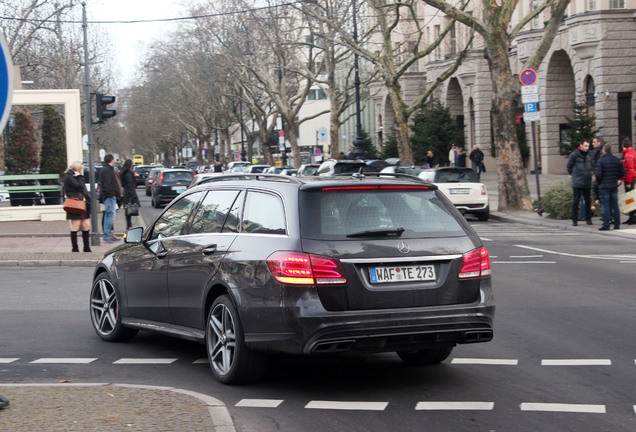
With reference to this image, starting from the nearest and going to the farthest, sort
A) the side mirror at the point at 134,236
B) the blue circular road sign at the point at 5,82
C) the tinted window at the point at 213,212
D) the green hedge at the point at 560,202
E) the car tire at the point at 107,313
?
the blue circular road sign at the point at 5,82 < the tinted window at the point at 213,212 < the side mirror at the point at 134,236 < the car tire at the point at 107,313 < the green hedge at the point at 560,202

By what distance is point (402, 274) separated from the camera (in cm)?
662

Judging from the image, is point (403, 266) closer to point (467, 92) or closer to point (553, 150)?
point (553, 150)

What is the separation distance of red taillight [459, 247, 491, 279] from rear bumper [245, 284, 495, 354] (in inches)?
8.9

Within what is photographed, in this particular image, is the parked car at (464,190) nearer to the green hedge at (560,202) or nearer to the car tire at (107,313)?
the green hedge at (560,202)

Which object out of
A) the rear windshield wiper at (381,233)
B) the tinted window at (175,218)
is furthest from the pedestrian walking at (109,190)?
the rear windshield wiper at (381,233)

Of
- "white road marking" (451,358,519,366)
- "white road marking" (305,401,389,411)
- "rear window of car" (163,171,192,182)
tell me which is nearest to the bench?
"rear window of car" (163,171,192,182)

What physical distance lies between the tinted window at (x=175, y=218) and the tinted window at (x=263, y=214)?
985 millimetres

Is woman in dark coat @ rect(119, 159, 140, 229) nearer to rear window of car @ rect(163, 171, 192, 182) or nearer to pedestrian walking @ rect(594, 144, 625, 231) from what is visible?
pedestrian walking @ rect(594, 144, 625, 231)

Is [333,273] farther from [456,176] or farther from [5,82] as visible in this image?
[456,176]

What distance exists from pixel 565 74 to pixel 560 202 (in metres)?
23.1

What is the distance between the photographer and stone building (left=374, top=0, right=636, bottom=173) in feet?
126

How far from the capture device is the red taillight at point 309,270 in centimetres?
641

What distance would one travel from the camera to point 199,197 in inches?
321

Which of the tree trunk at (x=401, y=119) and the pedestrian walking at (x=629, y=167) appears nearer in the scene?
the pedestrian walking at (x=629, y=167)
